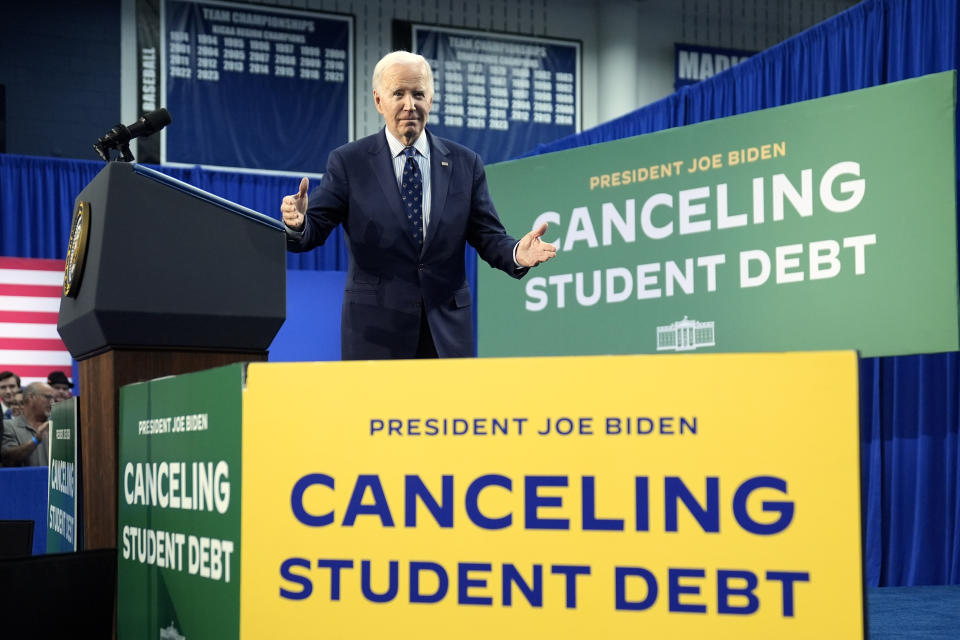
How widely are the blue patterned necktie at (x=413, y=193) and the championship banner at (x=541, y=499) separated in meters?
0.86

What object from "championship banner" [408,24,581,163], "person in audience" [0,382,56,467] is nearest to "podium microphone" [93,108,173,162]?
"person in audience" [0,382,56,467]

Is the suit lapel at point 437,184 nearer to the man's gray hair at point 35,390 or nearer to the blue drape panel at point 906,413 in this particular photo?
the blue drape panel at point 906,413

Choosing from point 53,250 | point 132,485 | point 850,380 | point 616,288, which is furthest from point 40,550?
point 53,250

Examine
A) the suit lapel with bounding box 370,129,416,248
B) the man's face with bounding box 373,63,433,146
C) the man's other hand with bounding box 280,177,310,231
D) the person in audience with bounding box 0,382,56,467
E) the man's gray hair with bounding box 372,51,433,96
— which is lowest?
the person in audience with bounding box 0,382,56,467

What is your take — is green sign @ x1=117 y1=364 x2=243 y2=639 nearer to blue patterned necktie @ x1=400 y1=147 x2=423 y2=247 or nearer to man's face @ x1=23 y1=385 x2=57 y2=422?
blue patterned necktie @ x1=400 y1=147 x2=423 y2=247

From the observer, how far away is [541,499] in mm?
765

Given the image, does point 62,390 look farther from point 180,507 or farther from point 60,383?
point 180,507

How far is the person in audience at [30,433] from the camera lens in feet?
17.8

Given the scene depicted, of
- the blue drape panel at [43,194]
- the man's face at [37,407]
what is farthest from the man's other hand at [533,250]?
the blue drape panel at [43,194]

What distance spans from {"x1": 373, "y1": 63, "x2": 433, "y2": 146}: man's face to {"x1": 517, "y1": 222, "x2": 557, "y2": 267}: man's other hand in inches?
11.8

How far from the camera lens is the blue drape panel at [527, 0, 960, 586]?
165 inches

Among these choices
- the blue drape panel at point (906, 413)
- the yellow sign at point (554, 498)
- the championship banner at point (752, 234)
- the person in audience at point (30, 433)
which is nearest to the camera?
the yellow sign at point (554, 498)

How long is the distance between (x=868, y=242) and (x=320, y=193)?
2366 millimetres

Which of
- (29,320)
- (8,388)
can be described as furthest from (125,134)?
(29,320)
